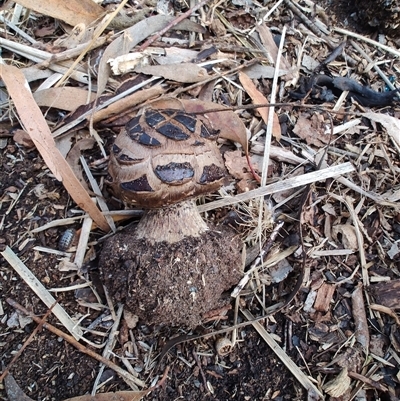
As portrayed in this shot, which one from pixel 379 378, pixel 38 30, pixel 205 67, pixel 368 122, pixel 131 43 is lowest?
pixel 379 378

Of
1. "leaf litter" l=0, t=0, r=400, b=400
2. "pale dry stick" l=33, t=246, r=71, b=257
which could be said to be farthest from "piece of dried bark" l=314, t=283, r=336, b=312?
"pale dry stick" l=33, t=246, r=71, b=257

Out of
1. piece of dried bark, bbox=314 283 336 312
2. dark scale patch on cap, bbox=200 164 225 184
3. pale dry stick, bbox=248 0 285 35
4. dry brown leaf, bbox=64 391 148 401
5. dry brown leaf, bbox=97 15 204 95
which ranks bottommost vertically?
piece of dried bark, bbox=314 283 336 312

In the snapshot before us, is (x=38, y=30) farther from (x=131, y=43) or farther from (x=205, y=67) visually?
(x=205, y=67)

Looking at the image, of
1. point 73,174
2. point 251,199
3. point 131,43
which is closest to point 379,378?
point 251,199

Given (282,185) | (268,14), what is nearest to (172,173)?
(282,185)

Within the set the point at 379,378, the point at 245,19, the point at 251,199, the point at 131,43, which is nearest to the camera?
the point at 379,378

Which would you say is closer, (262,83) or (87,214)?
(87,214)

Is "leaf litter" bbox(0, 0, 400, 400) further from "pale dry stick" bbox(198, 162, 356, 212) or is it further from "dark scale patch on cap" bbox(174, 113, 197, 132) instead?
"dark scale patch on cap" bbox(174, 113, 197, 132)
